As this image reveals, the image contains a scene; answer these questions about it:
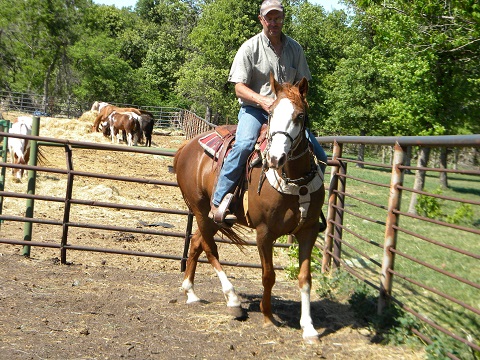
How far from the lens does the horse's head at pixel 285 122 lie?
14.1 feet

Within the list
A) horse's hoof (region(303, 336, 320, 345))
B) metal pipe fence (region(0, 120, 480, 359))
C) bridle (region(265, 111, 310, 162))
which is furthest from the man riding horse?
horse's hoof (region(303, 336, 320, 345))

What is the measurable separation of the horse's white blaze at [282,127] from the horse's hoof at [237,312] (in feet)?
6.15

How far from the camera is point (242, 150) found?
5.32m

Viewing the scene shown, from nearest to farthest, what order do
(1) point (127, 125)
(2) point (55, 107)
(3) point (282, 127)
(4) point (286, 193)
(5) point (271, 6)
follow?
(3) point (282, 127) → (4) point (286, 193) → (5) point (271, 6) → (1) point (127, 125) → (2) point (55, 107)

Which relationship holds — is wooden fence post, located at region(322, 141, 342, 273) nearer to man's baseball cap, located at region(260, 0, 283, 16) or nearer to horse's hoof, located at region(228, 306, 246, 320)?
horse's hoof, located at region(228, 306, 246, 320)

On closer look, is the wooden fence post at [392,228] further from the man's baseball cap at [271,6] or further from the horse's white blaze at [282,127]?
the man's baseball cap at [271,6]

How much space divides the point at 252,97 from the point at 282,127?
2.60 ft

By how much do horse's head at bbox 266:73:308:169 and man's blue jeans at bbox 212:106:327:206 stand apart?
0.62 meters

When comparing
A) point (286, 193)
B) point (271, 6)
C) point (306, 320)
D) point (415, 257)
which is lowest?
point (306, 320)

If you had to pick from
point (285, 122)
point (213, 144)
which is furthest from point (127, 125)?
point (285, 122)

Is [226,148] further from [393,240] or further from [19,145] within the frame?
[19,145]

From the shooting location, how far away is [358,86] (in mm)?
44406

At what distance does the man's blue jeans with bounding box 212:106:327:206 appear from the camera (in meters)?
5.32

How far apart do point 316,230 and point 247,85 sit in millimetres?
1420
